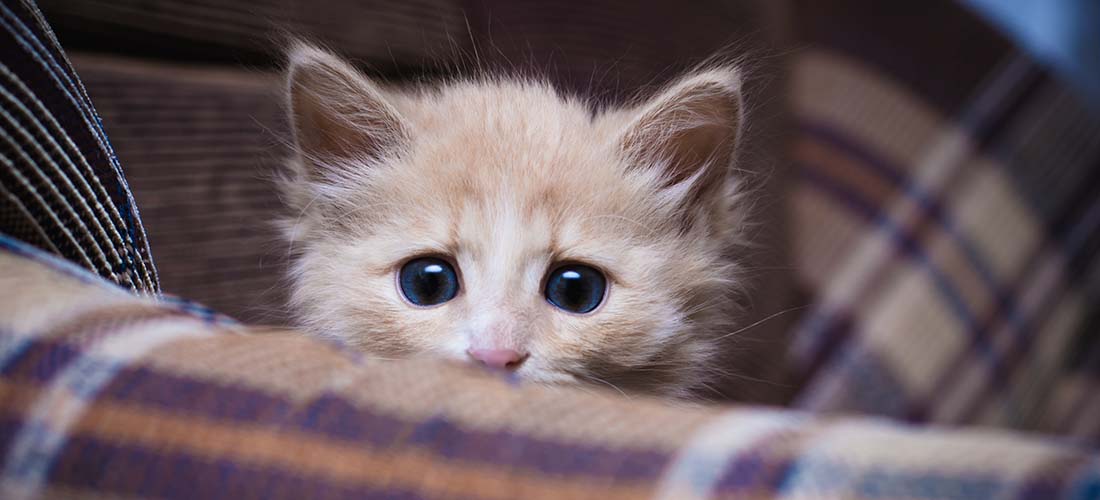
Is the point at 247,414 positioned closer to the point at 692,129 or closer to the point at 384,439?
the point at 384,439

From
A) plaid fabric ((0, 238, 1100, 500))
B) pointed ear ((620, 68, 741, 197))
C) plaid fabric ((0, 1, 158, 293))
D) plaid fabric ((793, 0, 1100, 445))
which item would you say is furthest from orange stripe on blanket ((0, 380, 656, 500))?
plaid fabric ((793, 0, 1100, 445))

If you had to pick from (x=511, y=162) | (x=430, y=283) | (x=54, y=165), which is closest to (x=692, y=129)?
(x=511, y=162)

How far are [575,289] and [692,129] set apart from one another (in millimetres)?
218

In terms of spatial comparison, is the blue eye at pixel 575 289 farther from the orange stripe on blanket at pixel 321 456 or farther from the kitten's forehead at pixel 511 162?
the orange stripe on blanket at pixel 321 456

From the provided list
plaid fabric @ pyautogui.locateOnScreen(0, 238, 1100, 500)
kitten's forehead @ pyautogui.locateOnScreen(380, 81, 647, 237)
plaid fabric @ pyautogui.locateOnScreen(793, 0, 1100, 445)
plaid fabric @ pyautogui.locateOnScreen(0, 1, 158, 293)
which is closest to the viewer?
plaid fabric @ pyautogui.locateOnScreen(0, 238, 1100, 500)

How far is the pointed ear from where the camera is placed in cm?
78

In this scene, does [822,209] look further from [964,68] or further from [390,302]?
[390,302]

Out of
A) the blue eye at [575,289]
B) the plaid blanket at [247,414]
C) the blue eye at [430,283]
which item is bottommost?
the blue eye at [430,283]

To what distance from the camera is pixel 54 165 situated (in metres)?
0.50

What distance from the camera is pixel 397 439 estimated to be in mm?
306

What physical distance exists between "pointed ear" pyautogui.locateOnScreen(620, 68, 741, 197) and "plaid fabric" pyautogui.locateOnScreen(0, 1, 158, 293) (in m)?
0.44

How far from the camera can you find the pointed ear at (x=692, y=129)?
0.78m

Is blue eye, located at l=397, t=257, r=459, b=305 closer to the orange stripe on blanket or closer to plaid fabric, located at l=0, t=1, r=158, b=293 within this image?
plaid fabric, located at l=0, t=1, r=158, b=293

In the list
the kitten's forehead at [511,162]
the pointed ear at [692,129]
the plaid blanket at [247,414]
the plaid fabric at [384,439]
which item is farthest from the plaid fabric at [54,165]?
the pointed ear at [692,129]
